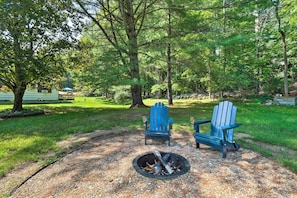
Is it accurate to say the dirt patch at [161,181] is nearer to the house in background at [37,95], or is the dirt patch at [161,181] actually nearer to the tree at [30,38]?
the tree at [30,38]

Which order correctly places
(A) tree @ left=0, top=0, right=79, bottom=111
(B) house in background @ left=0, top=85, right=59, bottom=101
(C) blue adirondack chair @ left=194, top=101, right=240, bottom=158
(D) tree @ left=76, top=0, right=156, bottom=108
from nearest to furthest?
(C) blue adirondack chair @ left=194, top=101, right=240, bottom=158, (A) tree @ left=0, top=0, right=79, bottom=111, (D) tree @ left=76, top=0, right=156, bottom=108, (B) house in background @ left=0, top=85, right=59, bottom=101

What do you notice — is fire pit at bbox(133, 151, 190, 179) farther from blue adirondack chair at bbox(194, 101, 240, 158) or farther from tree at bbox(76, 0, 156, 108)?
tree at bbox(76, 0, 156, 108)

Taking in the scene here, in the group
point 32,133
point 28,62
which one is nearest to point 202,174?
point 32,133

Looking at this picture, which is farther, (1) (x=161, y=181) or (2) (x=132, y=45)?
(2) (x=132, y=45)

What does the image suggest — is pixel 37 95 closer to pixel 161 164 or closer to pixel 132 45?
pixel 132 45

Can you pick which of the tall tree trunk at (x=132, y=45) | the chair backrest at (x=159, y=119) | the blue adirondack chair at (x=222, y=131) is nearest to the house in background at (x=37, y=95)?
the tall tree trunk at (x=132, y=45)

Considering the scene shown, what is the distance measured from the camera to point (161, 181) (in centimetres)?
215

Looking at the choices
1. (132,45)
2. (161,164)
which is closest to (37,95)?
(132,45)

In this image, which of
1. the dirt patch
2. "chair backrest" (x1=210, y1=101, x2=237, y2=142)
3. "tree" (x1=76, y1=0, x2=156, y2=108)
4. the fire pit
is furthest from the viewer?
"tree" (x1=76, y1=0, x2=156, y2=108)

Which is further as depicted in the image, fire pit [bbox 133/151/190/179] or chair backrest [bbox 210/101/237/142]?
chair backrest [bbox 210/101/237/142]

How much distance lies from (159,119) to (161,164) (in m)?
1.24

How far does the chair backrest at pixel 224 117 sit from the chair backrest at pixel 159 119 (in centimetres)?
97

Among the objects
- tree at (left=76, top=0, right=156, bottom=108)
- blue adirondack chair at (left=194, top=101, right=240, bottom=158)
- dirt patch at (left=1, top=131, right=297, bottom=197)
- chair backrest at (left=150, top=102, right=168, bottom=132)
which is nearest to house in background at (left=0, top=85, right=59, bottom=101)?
tree at (left=76, top=0, right=156, bottom=108)

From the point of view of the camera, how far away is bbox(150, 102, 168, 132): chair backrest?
3.72 m
